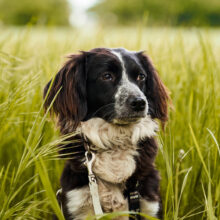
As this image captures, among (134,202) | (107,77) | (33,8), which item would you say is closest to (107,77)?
(107,77)

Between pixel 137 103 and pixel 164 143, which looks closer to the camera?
pixel 164 143

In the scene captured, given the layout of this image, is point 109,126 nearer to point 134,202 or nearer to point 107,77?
point 107,77

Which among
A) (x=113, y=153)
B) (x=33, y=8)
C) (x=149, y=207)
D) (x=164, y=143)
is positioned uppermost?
(x=33, y=8)

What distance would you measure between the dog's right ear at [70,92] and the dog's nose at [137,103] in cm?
35

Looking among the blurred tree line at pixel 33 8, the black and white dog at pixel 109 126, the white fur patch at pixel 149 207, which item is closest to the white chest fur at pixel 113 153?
the black and white dog at pixel 109 126

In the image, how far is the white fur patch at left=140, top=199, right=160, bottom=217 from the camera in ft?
6.73

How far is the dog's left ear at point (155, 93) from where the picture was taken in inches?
101

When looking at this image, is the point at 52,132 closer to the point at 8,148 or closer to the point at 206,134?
the point at 8,148

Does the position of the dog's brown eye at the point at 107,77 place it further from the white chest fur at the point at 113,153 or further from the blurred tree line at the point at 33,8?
the blurred tree line at the point at 33,8

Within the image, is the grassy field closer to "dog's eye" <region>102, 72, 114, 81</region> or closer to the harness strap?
the harness strap

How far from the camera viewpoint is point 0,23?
328 centimetres

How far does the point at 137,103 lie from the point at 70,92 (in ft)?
1.69

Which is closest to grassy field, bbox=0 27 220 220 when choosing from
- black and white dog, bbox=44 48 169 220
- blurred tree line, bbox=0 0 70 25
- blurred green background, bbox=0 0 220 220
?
blurred green background, bbox=0 0 220 220

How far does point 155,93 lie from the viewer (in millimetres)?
2641
